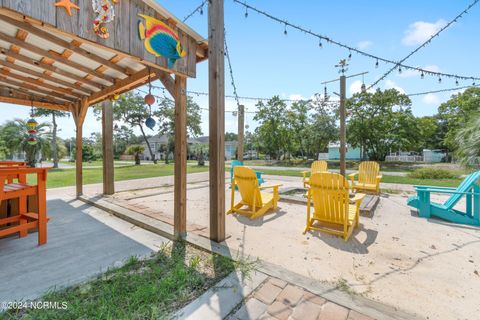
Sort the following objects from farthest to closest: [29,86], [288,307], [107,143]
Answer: [107,143], [29,86], [288,307]

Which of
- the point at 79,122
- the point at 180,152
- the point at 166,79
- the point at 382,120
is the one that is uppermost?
the point at 382,120

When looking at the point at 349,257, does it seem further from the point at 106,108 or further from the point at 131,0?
the point at 106,108

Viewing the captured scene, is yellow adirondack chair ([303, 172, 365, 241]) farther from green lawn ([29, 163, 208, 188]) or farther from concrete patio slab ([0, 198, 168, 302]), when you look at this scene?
green lawn ([29, 163, 208, 188])

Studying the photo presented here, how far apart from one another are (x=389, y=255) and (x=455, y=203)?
8.17 feet

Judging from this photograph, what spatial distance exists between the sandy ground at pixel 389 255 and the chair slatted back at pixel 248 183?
40 cm

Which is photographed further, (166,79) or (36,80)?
(36,80)

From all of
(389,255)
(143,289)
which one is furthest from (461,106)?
(143,289)

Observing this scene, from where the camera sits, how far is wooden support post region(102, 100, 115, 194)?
214 inches

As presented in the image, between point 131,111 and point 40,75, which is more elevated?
point 131,111

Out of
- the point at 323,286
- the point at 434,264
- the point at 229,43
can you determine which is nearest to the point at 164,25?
the point at 229,43

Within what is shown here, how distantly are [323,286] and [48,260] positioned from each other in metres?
3.04

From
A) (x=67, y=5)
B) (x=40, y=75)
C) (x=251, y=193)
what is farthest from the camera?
(x=251, y=193)

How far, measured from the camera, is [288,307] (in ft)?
5.46

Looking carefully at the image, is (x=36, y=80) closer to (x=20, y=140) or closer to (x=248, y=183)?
(x=248, y=183)
